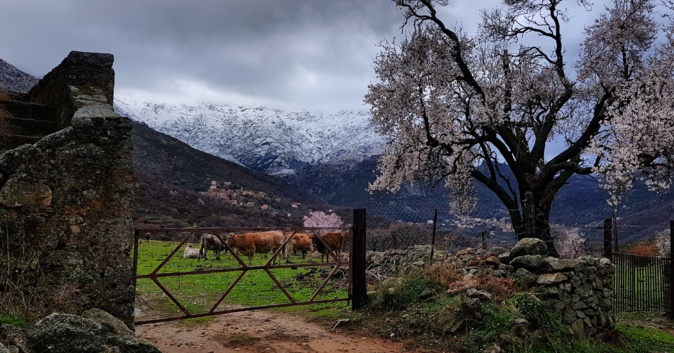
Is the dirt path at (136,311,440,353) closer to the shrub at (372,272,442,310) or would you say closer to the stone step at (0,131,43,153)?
the shrub at (372,272,442,310)

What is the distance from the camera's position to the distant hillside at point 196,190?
6259cm

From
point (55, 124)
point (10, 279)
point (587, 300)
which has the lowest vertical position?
point (587, 300)

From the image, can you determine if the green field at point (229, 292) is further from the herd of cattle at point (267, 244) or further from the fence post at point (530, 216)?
the fence post at point (530, 216)

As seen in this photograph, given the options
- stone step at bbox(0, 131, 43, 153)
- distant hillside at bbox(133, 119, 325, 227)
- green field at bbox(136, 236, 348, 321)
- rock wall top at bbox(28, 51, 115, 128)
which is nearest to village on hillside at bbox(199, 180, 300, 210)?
distant hillside at bbox(133, 119, 325, 227)

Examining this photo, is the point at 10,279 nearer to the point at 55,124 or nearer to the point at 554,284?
the point at 55,124

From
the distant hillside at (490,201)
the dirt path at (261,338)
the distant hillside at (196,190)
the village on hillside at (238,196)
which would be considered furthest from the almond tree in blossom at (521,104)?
the village on hillside at (238,196)

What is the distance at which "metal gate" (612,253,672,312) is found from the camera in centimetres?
1188

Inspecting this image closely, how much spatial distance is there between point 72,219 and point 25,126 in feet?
7.66

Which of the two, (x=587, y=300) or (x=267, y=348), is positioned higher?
(x=587, y=300)

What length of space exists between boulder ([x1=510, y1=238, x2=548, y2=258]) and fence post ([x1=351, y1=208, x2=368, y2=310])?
9.79ft

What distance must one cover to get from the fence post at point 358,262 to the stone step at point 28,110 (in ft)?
18.1

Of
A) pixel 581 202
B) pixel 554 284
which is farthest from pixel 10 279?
pixel 581 202

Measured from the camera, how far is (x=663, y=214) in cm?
6394

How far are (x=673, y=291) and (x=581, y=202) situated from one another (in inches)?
2905
